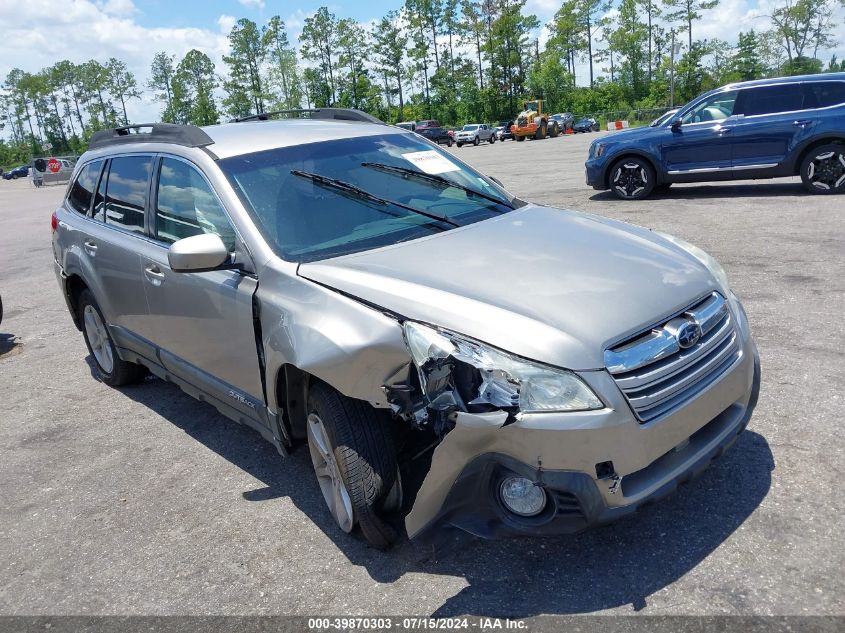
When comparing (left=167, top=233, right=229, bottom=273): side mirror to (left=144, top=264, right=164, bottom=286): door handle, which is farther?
(left=144, top=264, right=164, bottom=286): door handle

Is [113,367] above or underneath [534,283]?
underneath

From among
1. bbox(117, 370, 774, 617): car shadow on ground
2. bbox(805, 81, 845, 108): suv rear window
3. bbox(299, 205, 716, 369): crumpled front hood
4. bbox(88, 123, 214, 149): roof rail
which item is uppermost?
bbox(88, 123, 214, 149): roof rail

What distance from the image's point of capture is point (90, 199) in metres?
5.32

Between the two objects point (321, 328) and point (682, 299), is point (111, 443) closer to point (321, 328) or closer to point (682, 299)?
point (321, 328)

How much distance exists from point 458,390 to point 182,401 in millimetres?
3254

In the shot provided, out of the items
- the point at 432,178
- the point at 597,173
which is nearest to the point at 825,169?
the point at 597,173

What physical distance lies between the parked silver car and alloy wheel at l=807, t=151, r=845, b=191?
41.2 metres

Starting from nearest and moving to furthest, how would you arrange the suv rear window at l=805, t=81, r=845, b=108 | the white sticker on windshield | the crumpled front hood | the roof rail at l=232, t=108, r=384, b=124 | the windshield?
the crumpled front hood < the windshield < the white sticker on windshield < the roof rail at l=232, t=108, r=384, b=124 < the suv rear window at l=805, t=81, r=845, b=108

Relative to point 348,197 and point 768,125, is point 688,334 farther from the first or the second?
point 768,125

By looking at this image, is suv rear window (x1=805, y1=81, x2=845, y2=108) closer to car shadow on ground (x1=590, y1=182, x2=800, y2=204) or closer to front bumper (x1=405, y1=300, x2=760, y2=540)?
car shadow on ground (x1=590, y1=182, x2=800, y2=204)

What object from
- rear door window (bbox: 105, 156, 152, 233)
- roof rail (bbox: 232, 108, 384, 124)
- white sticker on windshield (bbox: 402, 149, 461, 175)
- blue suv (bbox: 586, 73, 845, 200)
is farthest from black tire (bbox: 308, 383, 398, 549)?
blue suv (bbox: 586, 73, 845, 200)

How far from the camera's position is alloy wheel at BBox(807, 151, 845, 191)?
34.8 feet

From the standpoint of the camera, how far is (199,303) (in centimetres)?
381

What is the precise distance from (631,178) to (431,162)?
8.50 metres
